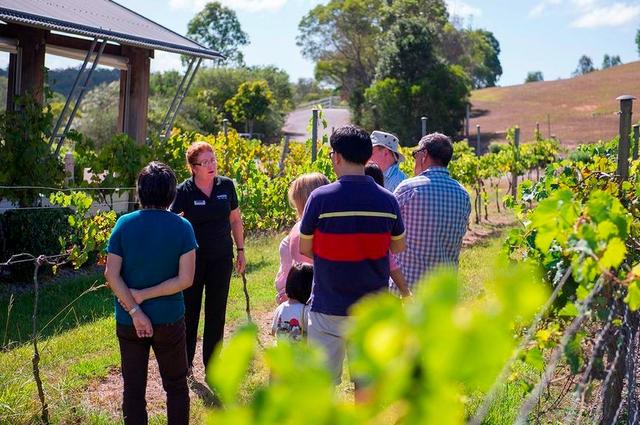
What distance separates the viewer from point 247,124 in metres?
43.8

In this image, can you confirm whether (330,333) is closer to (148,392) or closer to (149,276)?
(149,276)

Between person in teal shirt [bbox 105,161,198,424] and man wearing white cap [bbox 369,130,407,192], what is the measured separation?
6.24ft

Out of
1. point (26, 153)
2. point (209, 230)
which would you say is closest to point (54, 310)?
point (26, 153)

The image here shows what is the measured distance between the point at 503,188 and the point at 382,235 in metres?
24.8

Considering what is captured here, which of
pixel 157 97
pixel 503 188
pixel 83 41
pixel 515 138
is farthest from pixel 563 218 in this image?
pixel 157 97

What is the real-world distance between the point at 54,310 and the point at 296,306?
3.81 meters

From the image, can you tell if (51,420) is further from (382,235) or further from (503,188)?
(503,188)

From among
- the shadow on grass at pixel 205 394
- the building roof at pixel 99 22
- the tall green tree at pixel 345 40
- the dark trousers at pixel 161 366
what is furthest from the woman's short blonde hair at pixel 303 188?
the tall green tree at pixel 345 40

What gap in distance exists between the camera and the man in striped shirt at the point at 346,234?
351cm

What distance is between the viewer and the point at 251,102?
42812 mm

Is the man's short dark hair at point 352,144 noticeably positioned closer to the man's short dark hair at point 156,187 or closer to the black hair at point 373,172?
the man's short dark hair at point 156,187

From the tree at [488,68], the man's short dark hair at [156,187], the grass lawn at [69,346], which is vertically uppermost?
the tree at [488,68]

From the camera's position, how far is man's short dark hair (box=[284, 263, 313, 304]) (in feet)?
13.8

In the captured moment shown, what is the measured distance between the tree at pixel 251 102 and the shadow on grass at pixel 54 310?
1355 inches
